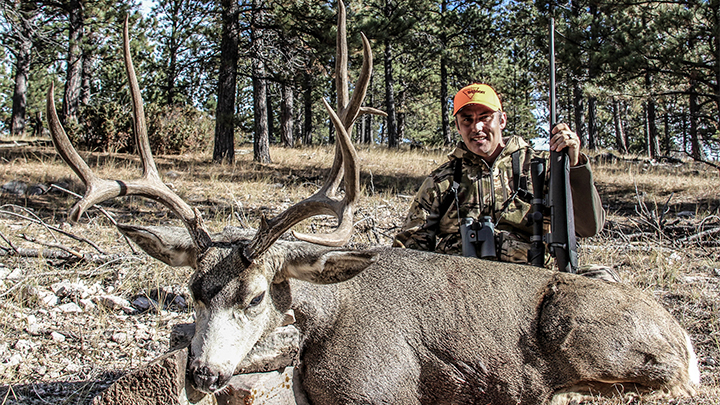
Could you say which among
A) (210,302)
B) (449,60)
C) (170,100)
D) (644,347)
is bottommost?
(644,347)

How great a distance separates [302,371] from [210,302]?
2.32 ft

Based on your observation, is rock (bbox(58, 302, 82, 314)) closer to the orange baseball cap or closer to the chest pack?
the chest pack

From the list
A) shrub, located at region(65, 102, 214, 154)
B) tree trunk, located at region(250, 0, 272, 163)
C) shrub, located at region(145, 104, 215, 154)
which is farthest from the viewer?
shrub, located at region(145, 104, 215, 154)

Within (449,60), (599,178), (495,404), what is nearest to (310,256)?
(495,404)

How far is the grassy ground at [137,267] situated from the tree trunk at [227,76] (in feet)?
6.47

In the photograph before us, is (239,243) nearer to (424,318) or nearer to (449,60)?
(424,318)

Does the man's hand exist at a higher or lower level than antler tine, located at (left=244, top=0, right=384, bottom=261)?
higher

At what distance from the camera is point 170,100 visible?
81.2 feet

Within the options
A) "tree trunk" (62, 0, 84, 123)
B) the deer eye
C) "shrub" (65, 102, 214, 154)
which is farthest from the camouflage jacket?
"tree trunk" (62, 0, 84, 123)

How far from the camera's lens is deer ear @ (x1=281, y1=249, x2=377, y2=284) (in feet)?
8.96

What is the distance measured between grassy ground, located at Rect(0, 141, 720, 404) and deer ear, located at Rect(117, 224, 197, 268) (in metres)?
1.13

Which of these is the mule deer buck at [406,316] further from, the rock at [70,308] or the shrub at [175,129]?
the shrub at [175,129]

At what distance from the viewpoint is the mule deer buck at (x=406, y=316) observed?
9.45ft

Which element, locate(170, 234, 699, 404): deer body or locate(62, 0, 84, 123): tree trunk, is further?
locate(62, 0, 84, 123): tree trunk
